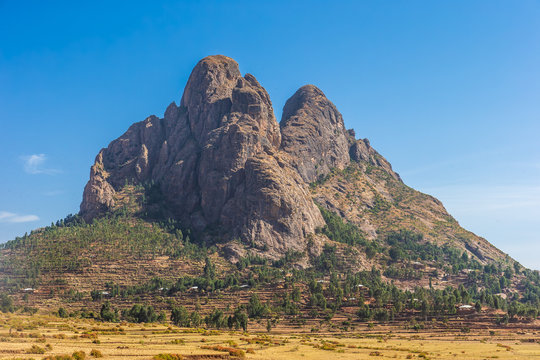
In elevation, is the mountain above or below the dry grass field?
above

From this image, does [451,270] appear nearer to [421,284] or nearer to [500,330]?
[421,284]

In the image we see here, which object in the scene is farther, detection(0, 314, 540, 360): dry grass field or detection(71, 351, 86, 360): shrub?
detection(0, 314, 540, 360): dry grass field

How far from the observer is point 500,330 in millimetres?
107312

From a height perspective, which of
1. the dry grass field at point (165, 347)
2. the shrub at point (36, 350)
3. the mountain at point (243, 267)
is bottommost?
the dry grass field at point (165, 347)

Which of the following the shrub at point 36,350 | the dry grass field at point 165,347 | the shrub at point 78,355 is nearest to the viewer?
the shrub at point 78,355

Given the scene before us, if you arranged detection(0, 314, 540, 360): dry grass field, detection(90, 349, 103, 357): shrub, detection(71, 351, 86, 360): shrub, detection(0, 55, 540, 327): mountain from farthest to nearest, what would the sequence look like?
detection(0, 55, 540, 327): mountain < detection(0, 314, 540, 360): dry grass field < detection(90, 349, 103, 357): shrub < detection(71, 351, 86, 360): shrub

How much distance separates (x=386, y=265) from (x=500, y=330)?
78.8 meters

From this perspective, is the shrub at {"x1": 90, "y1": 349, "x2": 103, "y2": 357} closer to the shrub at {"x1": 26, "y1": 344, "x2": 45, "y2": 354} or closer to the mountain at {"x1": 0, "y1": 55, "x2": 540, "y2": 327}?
the shrub at {"x1": 26, "y1": 344, "x2": 45, "y2": 354}

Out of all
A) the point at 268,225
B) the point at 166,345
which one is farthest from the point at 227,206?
the point at 166,345

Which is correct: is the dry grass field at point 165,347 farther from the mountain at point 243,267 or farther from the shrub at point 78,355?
the mountain at point 243,267

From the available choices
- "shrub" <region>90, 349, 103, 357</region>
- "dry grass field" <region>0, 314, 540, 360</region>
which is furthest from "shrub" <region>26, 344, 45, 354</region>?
"shrub" <region>90, 349, 103, 357</region>

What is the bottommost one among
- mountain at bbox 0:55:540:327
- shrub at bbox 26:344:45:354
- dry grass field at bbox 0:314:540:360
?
dry grass field at bbox 0:314:540:360

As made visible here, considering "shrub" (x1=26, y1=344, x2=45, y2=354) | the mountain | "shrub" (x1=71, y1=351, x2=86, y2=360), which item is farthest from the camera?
the mountain

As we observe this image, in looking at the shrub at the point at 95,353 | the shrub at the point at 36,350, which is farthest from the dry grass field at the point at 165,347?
the shrub at the point at 95,353
